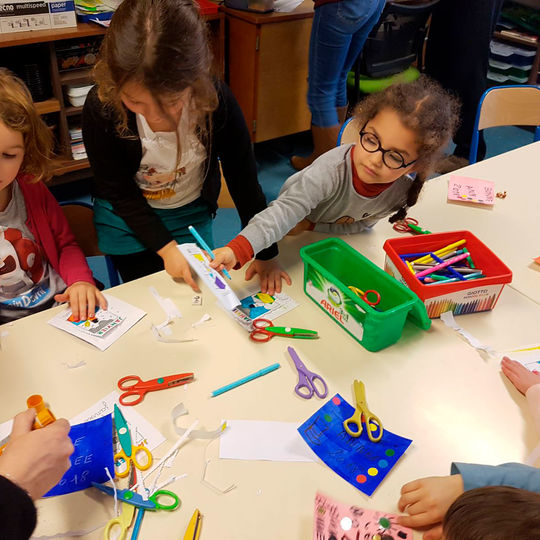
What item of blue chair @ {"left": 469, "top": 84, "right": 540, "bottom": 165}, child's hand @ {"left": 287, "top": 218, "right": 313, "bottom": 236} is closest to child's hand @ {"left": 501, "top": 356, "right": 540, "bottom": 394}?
child's hand @ {"left": 287, "top": 218, "right": 313, "bottom": 236}

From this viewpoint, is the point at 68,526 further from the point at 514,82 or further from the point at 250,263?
the point at 514,82

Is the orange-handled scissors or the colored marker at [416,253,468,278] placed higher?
the colored marker at [416,253,468,278]

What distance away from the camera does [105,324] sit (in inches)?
39.5

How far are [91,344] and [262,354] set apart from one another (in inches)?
12.9

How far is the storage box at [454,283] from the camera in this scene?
1.04 m

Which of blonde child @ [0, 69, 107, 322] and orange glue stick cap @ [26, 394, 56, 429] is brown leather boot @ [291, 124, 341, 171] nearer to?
blonde child @ [0, 69, 107, 322]

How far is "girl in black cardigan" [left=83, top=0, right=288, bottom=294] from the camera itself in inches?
36.5

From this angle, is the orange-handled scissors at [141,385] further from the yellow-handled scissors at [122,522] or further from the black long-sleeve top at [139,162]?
the black long-sleeve top at [139,162]

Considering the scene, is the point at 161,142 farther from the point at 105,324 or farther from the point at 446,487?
the point at 446,487

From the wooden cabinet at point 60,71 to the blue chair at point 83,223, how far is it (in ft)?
2.75

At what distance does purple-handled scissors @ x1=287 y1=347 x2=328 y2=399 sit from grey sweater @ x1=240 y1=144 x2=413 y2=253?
0.28m

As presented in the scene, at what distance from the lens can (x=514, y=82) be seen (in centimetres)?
374

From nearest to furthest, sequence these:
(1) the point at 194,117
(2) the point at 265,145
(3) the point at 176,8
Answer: (3) the point at 176,8 → (1) the point at 194,117 → (2) the point at 265,145

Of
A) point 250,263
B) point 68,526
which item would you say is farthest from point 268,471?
point 250,263
